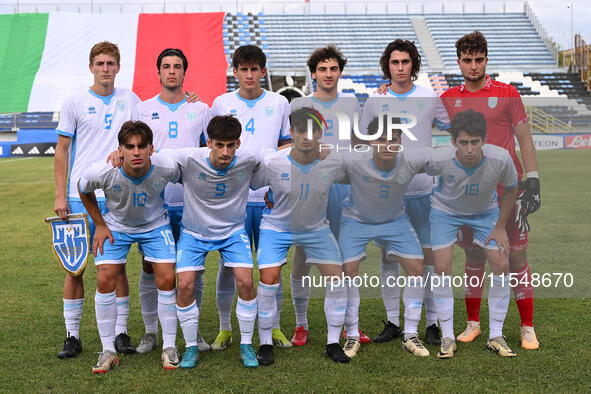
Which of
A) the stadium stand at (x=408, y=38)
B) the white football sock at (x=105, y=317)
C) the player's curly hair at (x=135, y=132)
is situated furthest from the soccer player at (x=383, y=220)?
the stadium stand at (x=408, y=38)

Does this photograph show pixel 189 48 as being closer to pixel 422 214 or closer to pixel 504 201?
pixel 422 214

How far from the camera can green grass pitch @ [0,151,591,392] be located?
3311mm

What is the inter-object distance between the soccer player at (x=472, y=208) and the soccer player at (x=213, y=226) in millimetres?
1105

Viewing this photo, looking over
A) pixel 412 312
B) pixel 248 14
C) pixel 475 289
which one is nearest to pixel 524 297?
pixel 475 289

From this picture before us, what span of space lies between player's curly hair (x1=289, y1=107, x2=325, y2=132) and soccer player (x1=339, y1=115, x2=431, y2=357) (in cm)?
28

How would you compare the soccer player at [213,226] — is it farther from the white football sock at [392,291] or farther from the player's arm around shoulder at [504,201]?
→ the player's arm around shoulder at [504,201]

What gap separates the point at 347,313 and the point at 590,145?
19.9 metres

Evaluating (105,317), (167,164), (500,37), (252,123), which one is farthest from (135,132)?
(500,37)

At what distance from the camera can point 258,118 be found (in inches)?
159

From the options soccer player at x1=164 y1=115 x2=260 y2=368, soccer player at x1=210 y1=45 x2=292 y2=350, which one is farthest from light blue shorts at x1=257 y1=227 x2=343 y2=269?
soccer player at x1=210 y1=45 x2=292 y2=350

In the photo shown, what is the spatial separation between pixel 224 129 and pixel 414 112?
1.18m

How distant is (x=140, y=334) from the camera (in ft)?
14.1

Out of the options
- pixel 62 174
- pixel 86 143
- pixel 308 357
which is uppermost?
pixel 86 143

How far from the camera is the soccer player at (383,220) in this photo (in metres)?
3.77
